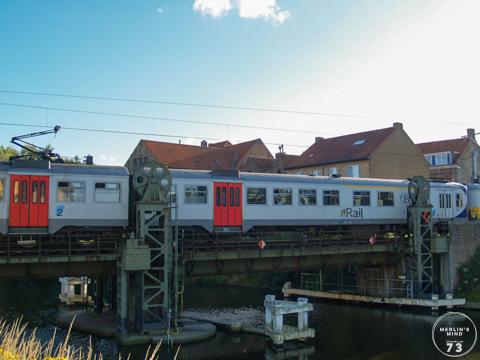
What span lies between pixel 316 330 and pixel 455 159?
33447 mm

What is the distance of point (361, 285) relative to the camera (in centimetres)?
3291

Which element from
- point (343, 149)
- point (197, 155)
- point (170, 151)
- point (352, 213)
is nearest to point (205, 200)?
point (352, 213)

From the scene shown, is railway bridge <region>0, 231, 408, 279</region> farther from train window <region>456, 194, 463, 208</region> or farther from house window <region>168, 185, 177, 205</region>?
train window <region>456, 194, 463, 208</region>

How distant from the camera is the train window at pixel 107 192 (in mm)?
20969

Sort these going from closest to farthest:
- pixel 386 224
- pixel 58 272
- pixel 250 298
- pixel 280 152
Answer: pixel 58 272
pixel 386 224
pixel 250 298
pixel 280 152

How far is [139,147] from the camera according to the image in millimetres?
55094

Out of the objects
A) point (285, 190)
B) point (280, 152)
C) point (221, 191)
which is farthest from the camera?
point (280, 152)

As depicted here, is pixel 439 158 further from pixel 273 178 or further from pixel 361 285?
pixel 273 178

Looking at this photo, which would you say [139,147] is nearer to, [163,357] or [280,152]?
[280,152]

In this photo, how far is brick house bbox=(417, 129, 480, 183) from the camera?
5028cm

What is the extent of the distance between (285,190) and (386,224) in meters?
8.33

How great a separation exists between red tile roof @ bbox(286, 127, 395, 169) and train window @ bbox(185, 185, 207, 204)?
24.8 meters

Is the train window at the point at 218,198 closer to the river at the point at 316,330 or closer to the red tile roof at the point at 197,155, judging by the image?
the river at the point at 316,330

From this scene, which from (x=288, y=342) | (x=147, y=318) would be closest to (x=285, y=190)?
(x=288, y=342)
